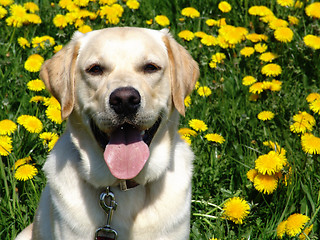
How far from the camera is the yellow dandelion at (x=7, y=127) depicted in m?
4.22

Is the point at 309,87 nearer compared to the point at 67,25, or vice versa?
the point at 309,87

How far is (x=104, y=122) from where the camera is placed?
321cm

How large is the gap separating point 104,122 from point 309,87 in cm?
272

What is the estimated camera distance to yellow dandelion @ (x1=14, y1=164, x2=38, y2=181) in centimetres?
393

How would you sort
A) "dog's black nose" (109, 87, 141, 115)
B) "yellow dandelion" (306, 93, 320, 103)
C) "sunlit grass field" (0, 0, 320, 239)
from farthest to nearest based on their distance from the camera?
"yellow dandelion" (306, 93, 320, 103) → "sunlit grass field" (0, 0, 320, 239) → "dog's black nose" (109, 87, 141, 115)

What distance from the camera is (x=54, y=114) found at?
436 centimetres

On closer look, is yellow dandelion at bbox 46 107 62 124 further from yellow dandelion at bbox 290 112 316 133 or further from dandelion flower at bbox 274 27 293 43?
dandelion flower at bbox 274 27 293 43

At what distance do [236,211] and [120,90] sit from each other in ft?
4.50

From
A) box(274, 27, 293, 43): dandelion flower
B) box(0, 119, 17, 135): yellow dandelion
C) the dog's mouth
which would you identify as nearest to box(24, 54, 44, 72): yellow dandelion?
box(0, 119, 17, 135): yellow dandelion

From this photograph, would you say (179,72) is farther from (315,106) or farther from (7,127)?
(7,127)

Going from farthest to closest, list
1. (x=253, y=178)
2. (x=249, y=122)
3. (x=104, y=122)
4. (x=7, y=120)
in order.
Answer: (x=249, y=122) → (x=7, y=120) → (x=253, y=178) → (x=104, y=122)

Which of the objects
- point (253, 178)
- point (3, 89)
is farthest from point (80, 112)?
point (3, 89)

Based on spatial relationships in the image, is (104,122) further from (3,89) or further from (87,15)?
(87,15)

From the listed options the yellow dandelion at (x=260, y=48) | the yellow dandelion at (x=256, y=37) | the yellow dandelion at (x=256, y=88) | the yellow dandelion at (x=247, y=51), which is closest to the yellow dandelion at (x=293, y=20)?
the yellow dandelion at (x=256, y=37)
